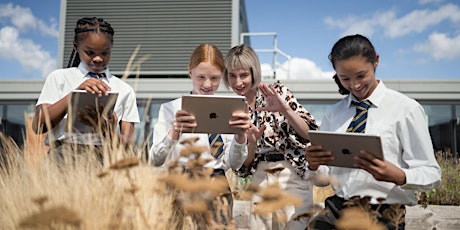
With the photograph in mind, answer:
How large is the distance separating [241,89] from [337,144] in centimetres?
95

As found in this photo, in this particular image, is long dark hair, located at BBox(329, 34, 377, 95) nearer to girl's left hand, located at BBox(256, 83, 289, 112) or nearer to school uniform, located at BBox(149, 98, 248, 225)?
girl's left hand, located at BBox(256, 83, 289, 112)

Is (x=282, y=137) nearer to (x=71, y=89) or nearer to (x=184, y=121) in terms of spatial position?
(x=184, y=121)

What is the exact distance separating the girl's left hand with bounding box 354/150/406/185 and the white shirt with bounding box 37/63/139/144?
1478 millimetres

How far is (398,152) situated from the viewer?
7.45 ft

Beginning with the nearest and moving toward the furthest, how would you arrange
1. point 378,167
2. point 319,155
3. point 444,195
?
point 378,167 → point 319,155 → point 444,195

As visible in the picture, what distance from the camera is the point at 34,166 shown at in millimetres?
2225

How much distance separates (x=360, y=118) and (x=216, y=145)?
87 centimetres

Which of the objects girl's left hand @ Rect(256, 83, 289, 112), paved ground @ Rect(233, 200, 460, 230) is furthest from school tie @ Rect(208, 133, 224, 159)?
paved ground @ Rect(233, 200, 460, 230)

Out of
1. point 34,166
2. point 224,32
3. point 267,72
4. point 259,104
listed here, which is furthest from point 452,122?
point 34,166

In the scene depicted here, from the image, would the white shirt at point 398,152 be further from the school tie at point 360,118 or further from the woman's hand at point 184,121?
the woman's hand at point 184,121

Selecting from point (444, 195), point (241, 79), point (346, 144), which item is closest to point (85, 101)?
point (241, 79)

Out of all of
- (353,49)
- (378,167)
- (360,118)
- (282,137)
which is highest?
(353,49)

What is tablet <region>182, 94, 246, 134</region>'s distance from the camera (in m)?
2.31

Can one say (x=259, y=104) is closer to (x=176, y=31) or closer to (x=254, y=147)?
(x=254, y=147)
